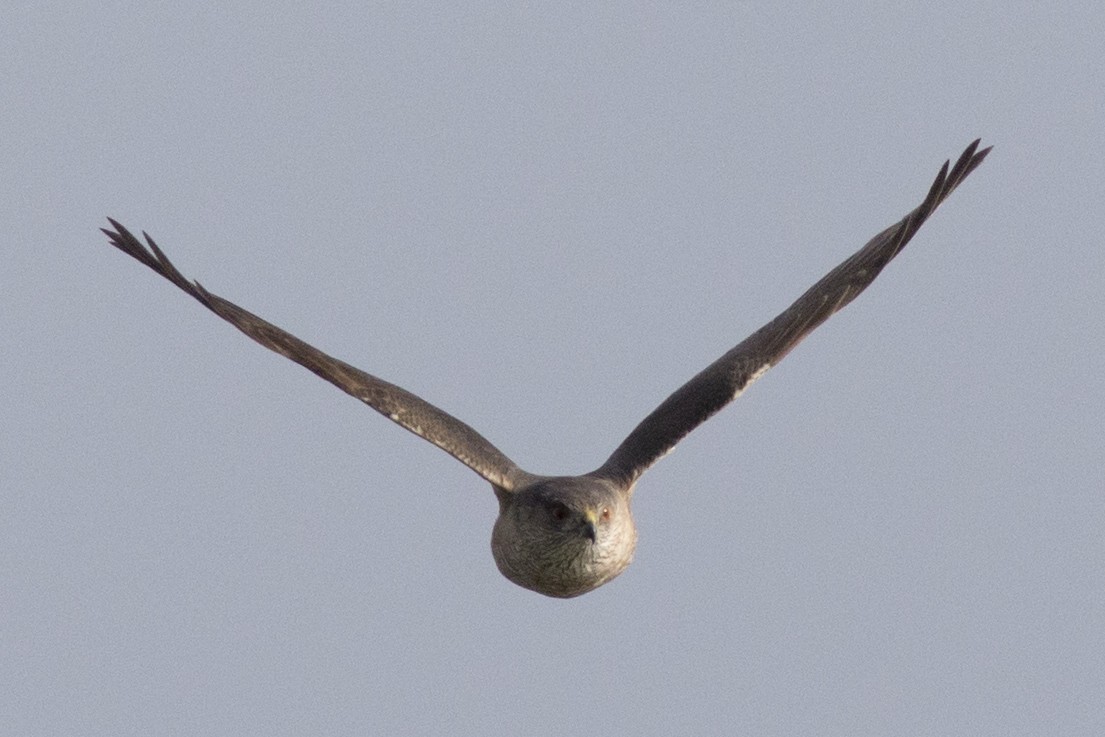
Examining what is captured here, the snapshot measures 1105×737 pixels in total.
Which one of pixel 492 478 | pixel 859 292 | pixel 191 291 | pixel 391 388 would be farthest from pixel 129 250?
pixel 859 292

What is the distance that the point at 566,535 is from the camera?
53.5 ft

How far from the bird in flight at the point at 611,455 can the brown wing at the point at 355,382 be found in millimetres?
12

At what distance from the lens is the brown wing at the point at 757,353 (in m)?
17.2

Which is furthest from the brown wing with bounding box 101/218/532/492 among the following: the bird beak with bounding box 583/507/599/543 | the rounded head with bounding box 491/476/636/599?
the bird beak with bounding box 583/507/599/543

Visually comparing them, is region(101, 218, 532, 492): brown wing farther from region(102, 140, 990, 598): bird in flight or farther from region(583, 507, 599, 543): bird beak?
region(583, 507, 599, 543): bird beak

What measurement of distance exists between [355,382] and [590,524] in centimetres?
243

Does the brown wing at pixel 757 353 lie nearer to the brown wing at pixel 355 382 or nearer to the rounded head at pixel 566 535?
the rounded head at pixel 566 535

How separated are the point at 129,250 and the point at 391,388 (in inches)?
103

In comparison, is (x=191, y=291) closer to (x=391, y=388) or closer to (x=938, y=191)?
(x=391, y=388)

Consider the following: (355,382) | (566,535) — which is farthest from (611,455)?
(355,382)

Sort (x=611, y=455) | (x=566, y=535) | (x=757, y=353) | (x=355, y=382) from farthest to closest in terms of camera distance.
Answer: (x=611, y=455) → (x=757, y=353) → (x=355, y=382) → (x=566, y=535)

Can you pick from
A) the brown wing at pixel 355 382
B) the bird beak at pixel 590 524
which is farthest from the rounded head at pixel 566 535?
the brown wing at pixel 355 382

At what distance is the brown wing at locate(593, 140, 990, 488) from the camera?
56.3 ft

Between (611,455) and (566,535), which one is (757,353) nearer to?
(611,455)
